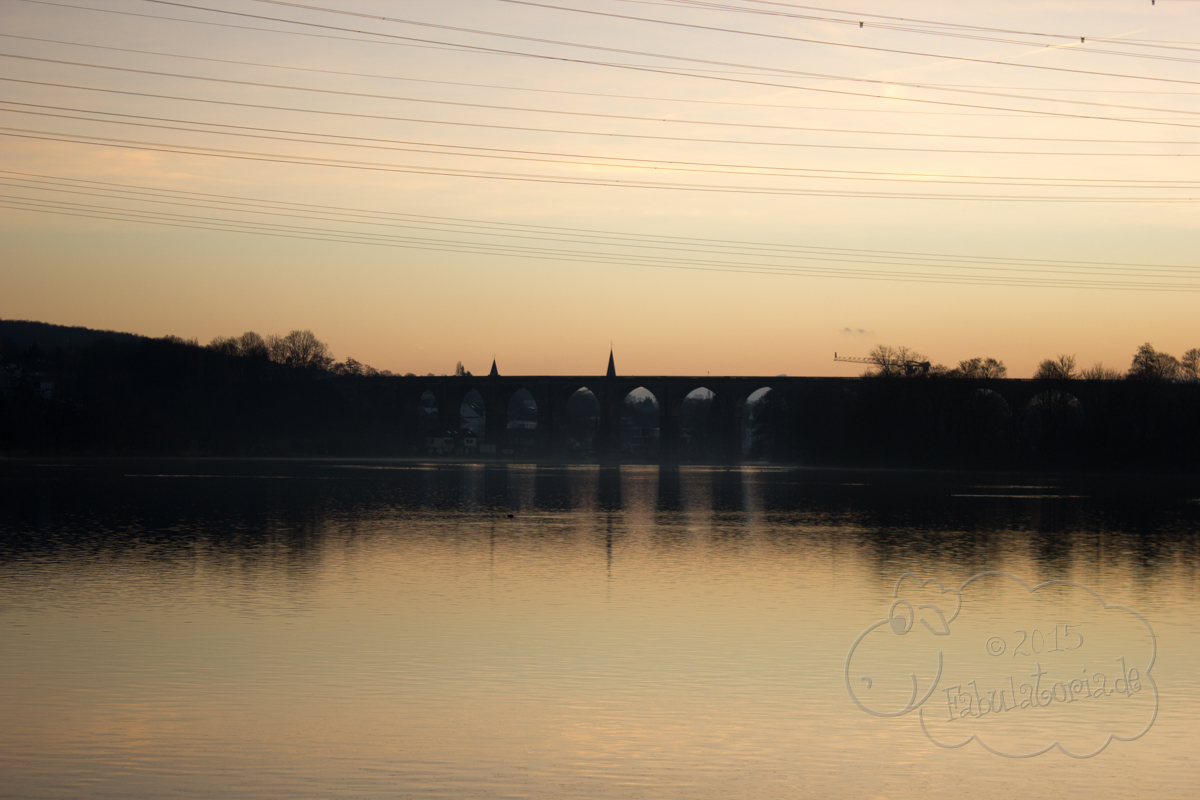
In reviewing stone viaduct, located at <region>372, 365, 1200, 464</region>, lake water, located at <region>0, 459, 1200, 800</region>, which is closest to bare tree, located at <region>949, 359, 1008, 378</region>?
stone viaduct, located at <region>372, 365, 1200, 464</region>

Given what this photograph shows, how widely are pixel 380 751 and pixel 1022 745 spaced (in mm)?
5273

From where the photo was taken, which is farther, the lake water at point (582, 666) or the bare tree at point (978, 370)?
the bare tree at point (978, 370)

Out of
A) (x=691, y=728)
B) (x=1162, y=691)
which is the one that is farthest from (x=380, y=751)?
(x=1162, y=691)

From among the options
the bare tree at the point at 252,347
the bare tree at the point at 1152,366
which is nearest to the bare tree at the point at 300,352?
the bare tree at the point at 252,347

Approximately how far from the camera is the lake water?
8.40 m

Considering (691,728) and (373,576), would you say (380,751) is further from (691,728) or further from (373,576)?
(373,576)

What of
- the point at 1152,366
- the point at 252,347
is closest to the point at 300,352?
the point at 252,347

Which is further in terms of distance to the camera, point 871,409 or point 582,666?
point 871,409

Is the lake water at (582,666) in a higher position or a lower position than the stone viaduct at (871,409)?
lower

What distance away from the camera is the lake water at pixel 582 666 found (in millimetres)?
8398

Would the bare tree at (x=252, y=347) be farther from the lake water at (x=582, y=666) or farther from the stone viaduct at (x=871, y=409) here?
the lake water at (x=582, y=666)

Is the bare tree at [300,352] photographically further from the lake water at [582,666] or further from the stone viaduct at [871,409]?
the lake water at [582,666]

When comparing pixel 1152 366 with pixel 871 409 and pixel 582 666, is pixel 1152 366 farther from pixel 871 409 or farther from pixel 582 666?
pixel 582 666

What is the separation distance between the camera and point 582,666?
487 inches
